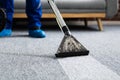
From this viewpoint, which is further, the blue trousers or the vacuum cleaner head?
the blue trousers

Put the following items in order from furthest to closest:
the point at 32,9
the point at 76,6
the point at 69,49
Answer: the point at 76,6 → the point at 32,9 → the point at 69,49

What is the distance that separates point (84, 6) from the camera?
2.03 metres

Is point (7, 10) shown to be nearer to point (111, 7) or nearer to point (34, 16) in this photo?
point (34, 16)

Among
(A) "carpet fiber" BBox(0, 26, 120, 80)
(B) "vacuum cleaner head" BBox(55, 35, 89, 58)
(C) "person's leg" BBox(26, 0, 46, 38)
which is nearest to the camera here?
(A) "carpet fiber" BBox(0, 26, 120, 80)

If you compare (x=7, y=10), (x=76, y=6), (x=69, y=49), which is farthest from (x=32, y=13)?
(x=69, y=49)

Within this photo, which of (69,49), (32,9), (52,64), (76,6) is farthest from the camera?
(76,6)

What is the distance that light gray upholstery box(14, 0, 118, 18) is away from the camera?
199cm

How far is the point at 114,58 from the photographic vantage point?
40.3 inches

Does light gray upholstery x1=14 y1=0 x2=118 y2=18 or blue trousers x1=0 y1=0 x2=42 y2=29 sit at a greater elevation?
blue trousers x1=0 y1=0 x2=42 y2=29

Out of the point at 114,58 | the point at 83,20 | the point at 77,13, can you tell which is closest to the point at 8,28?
the point at 77,13

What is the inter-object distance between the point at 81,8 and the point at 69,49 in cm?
106

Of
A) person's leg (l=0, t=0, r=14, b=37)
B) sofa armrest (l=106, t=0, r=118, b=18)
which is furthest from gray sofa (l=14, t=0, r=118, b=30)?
person's leg (l=0, t=0, r=14, b=37)

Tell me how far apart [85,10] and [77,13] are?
0.07 m

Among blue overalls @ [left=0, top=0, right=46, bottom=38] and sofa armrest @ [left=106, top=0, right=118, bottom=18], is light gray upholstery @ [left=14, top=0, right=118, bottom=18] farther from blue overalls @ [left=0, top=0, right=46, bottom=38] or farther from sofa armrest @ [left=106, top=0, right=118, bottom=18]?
blue overalls @ [left=0, top=0, right=46, bottom=38]
